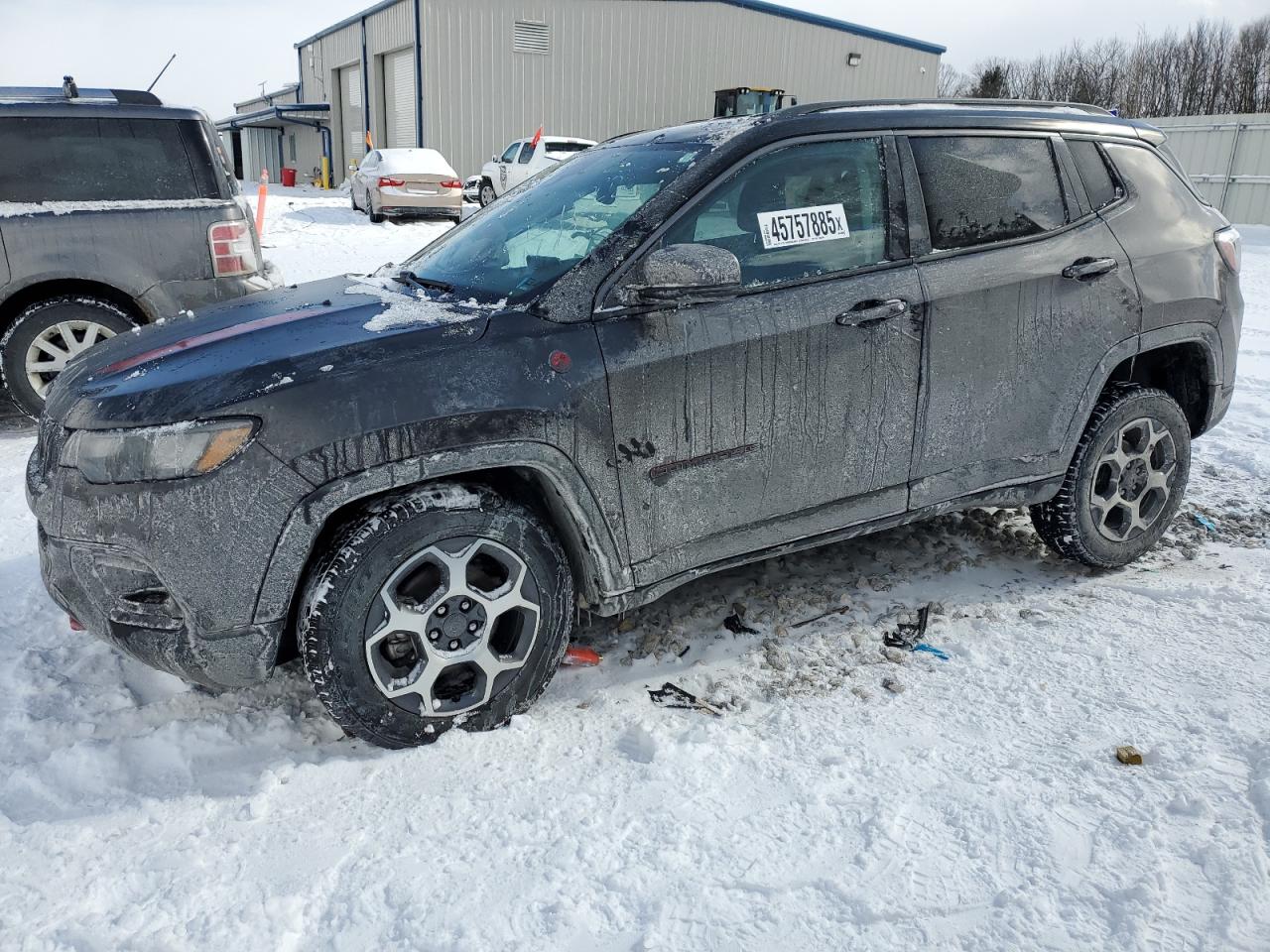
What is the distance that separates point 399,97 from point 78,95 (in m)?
22.9

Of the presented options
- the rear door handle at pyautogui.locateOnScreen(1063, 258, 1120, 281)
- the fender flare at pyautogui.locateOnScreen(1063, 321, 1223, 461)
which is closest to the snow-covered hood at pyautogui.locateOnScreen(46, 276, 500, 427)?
the rear door handle at pyautogui.locateOnScreen(1063, 258, 1120, 281)

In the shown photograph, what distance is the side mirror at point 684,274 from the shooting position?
2.74 metres

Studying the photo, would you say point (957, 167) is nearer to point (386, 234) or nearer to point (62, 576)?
point (62, 576)

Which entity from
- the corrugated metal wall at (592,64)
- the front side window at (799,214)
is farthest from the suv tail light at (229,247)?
the corrugated metal wall at (592,64)

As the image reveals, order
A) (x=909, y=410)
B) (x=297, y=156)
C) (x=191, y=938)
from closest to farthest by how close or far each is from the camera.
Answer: (x=191, y=938) < (x=909, y=410) < (x=297, y=156)

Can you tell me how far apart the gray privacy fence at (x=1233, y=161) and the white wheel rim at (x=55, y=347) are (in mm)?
21181

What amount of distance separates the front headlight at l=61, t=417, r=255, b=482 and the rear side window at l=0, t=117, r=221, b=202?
4.00m

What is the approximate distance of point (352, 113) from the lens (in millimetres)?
30156

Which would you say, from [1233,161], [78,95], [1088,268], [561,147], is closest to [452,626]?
[1088,268]

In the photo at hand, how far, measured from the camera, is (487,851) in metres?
2.38

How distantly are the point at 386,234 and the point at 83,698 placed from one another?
1369 centimetres

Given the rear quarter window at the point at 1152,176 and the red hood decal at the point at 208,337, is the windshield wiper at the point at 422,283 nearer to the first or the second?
the red hood decal at the point at 208,337

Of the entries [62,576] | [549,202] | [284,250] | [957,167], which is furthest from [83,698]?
[284,250]

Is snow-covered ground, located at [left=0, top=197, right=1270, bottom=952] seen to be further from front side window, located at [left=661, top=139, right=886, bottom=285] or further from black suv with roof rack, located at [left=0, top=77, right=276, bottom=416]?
black suv with roof rack, located at [left=0, top=77, right=276, bottom=416]
